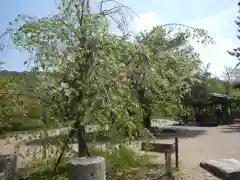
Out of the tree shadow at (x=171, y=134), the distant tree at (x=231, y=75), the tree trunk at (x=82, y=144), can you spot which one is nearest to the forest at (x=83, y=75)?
the tree trunk at (x=82, y=144)

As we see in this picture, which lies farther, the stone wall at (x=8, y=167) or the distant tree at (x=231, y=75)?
the distant tree at (x=231, y=75)

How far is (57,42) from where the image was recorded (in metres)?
8.83

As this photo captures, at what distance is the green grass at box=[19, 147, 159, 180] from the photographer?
9.70 meters

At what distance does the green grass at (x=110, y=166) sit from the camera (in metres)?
9.70

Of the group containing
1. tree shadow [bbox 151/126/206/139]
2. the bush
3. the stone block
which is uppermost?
the bush

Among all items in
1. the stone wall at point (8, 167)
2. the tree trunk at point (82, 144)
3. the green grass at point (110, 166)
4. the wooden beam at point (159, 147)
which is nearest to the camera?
the stone wall at point (8, 167)

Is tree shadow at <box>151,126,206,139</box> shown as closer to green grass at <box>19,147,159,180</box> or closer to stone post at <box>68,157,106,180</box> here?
green grass at <box>19,147,159,180</box>

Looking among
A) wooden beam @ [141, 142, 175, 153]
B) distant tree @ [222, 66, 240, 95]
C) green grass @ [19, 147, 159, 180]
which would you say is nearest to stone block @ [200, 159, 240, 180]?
wooden beam @ [141, 142, 175, 153]

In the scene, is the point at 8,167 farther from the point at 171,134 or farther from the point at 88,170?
the point at 171,134

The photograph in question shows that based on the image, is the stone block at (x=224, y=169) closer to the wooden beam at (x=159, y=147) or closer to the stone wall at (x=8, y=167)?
the wooden beam at (x=159, y=147)

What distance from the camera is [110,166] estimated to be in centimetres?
1020

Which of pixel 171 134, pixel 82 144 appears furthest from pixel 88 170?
pixel 171 134

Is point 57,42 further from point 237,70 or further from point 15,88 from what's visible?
point 237,70

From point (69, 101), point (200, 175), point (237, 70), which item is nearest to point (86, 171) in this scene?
point (69, 101)
